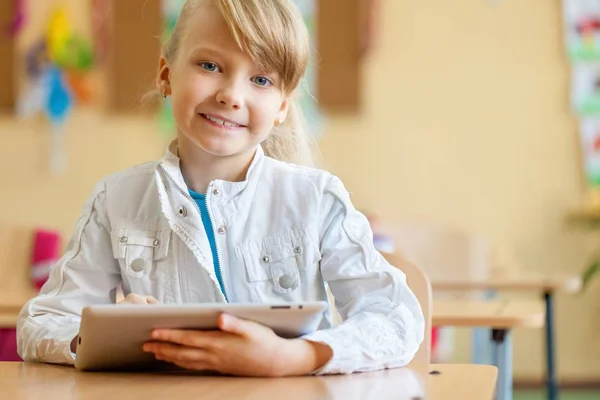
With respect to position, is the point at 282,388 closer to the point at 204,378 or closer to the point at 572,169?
the point at 204,378

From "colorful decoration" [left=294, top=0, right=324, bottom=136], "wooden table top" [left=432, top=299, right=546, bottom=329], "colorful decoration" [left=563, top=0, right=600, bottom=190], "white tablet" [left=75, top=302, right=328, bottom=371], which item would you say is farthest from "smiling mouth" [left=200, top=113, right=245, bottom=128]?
"colorful decoration" [left=563, top=0, right=600, bottom=190]

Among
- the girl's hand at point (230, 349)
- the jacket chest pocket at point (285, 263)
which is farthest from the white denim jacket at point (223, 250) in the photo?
the girl's hand at point (230, 349)

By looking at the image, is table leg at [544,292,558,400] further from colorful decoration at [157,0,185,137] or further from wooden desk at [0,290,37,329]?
A: colorful decoration at [157,0,185,137]

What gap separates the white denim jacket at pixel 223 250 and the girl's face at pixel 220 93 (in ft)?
0.23

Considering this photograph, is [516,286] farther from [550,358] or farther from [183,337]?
[183,337]

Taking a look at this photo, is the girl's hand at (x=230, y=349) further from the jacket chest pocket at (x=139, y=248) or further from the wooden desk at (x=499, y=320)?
→ the wooden desk at (x=499, y=320)

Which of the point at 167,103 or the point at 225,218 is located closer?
the point at 225,218

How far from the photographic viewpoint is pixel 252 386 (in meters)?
1.13

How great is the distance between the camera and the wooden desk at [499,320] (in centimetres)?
228

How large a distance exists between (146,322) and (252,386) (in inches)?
5.3

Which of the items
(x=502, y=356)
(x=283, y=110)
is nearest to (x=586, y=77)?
(x=502, y=356)

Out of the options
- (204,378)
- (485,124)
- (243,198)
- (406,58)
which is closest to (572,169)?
(485,124)

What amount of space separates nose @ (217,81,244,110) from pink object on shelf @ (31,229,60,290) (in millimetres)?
2061

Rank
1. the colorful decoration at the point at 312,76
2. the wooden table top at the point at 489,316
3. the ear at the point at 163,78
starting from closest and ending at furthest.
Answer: the ear at the point at 163,78 < the wooden table top at the point at 489,316 < the colorful decoration at the point at 312,76
